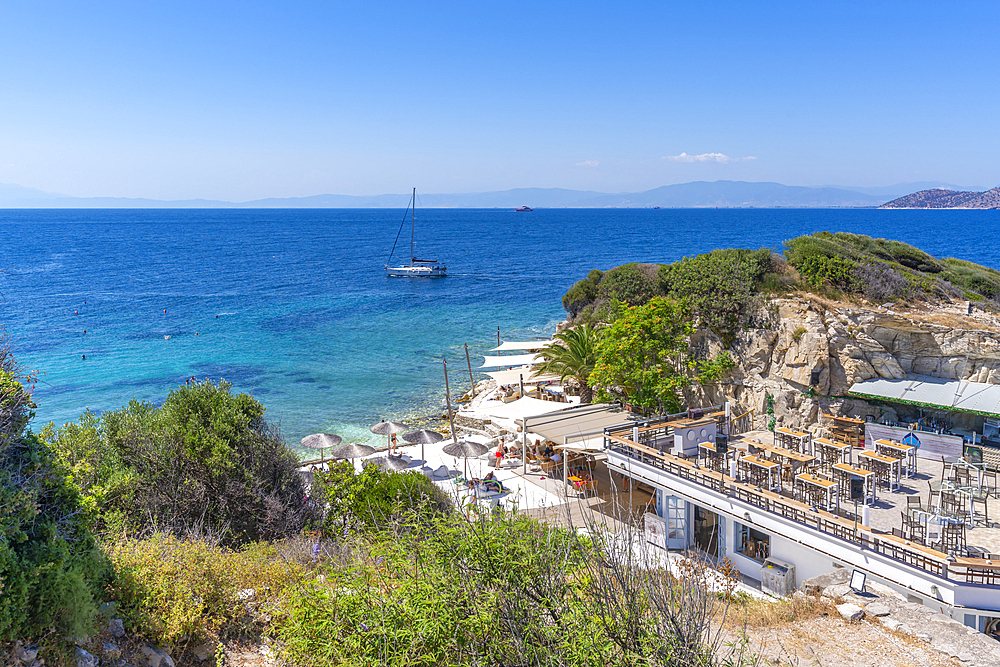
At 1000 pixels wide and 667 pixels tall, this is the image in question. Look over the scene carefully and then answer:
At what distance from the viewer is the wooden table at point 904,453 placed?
1358cm

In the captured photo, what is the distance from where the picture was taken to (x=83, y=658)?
5734 millimetres

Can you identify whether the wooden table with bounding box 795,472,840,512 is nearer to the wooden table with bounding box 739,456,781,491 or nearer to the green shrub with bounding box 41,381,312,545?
the wooden table with bounding box 739,456,781,491

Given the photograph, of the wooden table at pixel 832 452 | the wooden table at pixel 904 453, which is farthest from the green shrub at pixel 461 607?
the wooden table at pixel 904 453

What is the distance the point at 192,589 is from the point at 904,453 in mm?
14633

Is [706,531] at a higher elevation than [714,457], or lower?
lower

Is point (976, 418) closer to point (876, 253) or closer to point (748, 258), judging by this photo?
point (748, 258)

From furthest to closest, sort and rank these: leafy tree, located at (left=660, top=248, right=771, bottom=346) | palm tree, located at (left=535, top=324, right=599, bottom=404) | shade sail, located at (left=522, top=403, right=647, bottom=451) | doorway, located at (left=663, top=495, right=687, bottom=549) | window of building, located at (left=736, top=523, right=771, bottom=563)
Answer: palm tree, located at (left=535, top=324, right=599, bottom=404), leafy tree, located at (left=660, top=248, right=771, bottom=346), shade sail, located at (left=522, top=403, right=647, bottom=451), doorway, located at (left=663, top=495, right=687, bottom=549), window of building, located at (left=736, top=523, right=771, bottom=563)

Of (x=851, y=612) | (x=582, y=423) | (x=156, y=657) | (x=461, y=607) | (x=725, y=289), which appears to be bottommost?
(x=851, y=612)

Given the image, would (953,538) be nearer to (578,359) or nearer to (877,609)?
(877,609)

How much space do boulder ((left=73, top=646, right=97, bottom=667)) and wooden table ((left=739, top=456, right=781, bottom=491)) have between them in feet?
39.2

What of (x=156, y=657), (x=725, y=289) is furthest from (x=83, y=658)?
(x=725, y=289)

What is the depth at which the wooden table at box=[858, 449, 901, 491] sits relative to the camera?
12.8m

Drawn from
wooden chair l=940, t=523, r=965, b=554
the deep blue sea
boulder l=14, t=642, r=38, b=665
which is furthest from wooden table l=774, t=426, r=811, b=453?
the deep blue sea

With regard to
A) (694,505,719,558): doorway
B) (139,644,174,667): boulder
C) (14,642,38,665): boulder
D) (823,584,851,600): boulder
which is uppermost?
(14,642,38,665): boulder
